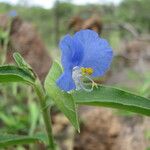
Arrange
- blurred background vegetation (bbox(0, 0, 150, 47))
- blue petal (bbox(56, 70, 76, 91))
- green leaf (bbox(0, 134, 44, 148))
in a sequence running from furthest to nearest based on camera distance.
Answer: blurred background vegetation (bbox(0, 0, 150, 47))
green leaf (bbox(0, 134, 44, 148))
blue petal (bbox(56, 70, 76, 91))

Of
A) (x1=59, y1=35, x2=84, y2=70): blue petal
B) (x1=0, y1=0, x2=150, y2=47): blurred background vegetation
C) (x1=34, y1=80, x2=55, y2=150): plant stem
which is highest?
(x1=0, y1=0, x2=150, y2=47): blurred background vegetation

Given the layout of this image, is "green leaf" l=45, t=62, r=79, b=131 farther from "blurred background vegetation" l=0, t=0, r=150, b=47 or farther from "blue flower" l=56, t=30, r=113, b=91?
"blurred background vegetation" l=0, t=0, r=150, b=47

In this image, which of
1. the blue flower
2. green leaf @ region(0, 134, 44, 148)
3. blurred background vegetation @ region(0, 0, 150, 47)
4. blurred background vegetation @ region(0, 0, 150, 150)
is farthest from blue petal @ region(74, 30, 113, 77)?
blurred background vegetation @ region(0, 0, 150, 47)

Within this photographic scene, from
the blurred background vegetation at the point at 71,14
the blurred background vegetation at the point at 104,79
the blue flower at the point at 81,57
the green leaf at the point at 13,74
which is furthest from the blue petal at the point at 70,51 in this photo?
the blurred background vegetation at the point at 71,14

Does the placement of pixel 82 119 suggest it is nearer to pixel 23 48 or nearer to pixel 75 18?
pixel 23 48

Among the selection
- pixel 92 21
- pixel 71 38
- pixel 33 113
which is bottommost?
pixel 33 113

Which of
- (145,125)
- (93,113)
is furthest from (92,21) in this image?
(145,125)

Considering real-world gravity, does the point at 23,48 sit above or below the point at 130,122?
above

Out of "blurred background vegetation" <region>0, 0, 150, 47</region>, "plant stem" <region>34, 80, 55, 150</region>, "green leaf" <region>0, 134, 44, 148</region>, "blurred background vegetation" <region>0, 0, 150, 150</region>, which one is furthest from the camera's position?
"blurred background vegetation" <region>0, 0, 150, 47</region>
